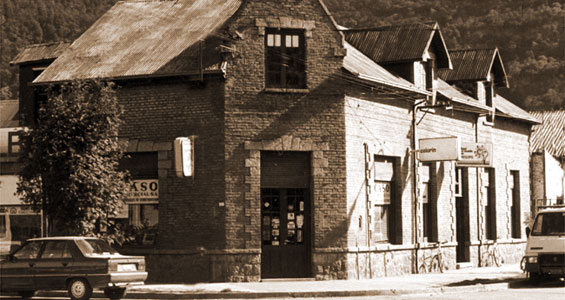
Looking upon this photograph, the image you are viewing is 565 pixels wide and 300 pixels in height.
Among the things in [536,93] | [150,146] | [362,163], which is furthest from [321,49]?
[536,93]

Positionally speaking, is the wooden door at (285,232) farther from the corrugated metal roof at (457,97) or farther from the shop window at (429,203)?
the corrugated metal roof at (457,97)

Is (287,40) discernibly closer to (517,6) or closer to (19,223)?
(19,223)

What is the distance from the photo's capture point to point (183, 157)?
25703 mm

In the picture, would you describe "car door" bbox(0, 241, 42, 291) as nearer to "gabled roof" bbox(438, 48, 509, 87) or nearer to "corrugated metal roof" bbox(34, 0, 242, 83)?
"corrugated metal roof" bbox(34, 0, 242, 83)

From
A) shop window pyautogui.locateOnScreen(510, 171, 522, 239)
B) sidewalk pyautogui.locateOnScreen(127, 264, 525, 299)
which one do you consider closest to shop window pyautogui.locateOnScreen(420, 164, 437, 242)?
sidewalk pyautogui.locateOnScreen(127, 264, 525, 299)

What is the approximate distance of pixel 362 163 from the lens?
27.8 m

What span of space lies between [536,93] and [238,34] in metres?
45.4

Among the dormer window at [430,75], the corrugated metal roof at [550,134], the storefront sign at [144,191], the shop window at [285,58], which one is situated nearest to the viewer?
the shop window at [285,58]

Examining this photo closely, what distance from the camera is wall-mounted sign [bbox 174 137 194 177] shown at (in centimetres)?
2573

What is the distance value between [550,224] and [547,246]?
83cm

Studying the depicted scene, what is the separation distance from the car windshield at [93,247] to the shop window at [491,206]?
68.2ft

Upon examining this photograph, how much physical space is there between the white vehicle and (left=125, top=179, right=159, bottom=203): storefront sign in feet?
35.8

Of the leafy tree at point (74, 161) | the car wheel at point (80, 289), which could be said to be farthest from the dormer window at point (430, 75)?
the car wheel at point (80, 289)

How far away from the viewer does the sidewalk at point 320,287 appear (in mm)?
22422
